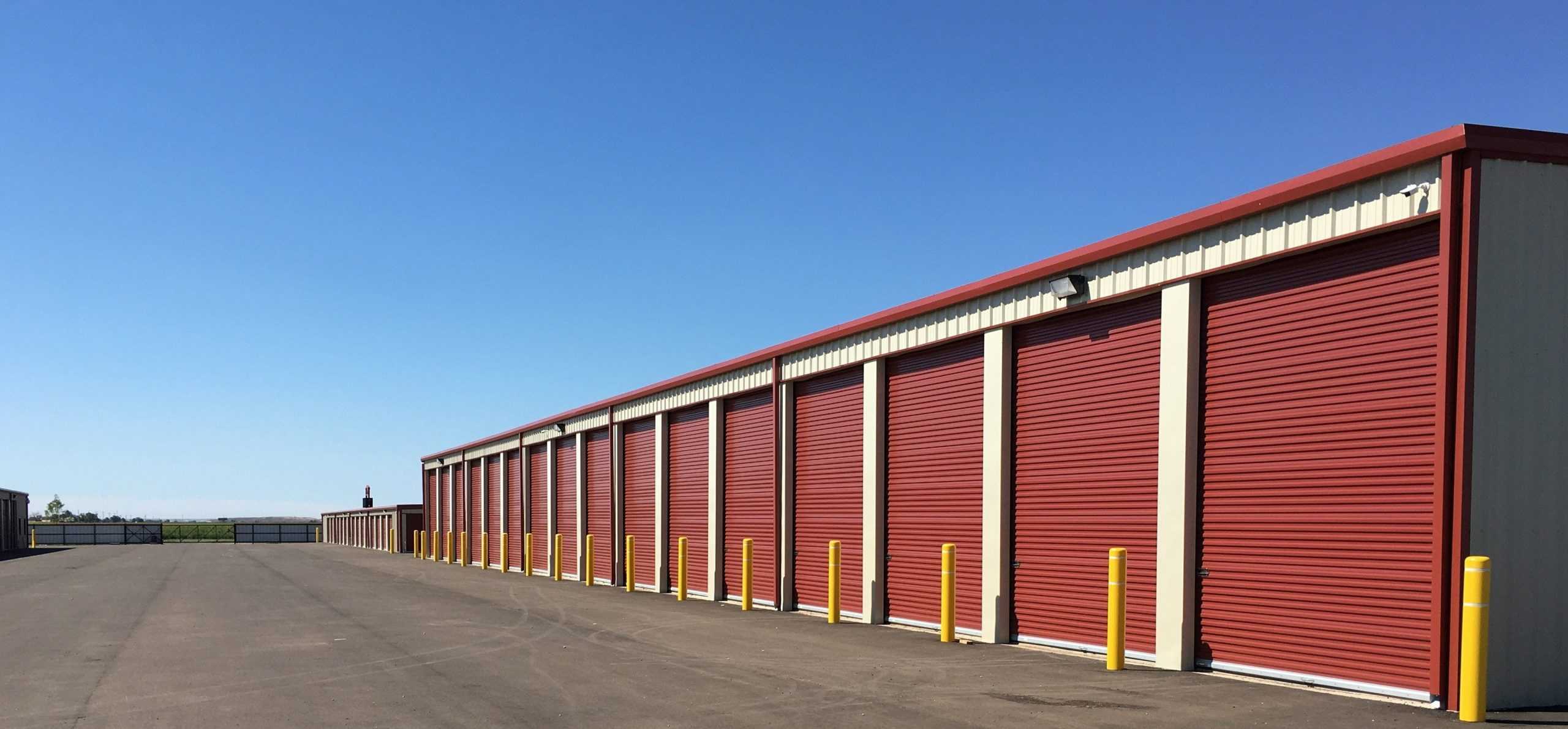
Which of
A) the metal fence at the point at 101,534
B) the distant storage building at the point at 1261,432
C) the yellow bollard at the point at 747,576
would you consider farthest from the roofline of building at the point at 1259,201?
the metal fence at the point at 101,534

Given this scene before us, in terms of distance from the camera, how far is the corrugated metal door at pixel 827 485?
1941cm

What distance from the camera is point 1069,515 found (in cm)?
1438

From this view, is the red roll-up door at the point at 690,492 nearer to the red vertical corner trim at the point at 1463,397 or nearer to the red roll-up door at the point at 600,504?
the red roll-up door at the point at 600,504

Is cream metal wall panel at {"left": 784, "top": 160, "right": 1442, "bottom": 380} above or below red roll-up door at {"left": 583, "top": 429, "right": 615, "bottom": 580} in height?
above

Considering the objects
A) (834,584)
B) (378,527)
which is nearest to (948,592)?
(834,584)

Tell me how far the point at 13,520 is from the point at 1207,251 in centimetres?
7959

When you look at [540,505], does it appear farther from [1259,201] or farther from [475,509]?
[1259,201]

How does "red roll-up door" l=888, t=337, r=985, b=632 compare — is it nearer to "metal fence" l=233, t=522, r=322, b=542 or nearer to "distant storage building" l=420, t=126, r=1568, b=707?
"distant storage building" l=420, t=126, r=1568, b=707

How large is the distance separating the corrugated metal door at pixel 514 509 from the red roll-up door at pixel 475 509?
4.05 m

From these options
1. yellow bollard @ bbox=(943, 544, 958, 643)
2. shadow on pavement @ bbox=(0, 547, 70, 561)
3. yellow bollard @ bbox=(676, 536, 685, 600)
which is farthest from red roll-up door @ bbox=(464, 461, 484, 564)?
yellow bollard @ bbox=(943, 544, 958, 643)

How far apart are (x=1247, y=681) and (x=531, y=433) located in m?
30.4

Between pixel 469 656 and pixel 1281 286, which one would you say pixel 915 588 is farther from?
pixel 1281 286

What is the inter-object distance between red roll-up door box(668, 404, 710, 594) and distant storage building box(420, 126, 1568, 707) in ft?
18.4

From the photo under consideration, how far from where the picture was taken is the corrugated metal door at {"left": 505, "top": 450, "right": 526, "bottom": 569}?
40812 mm
